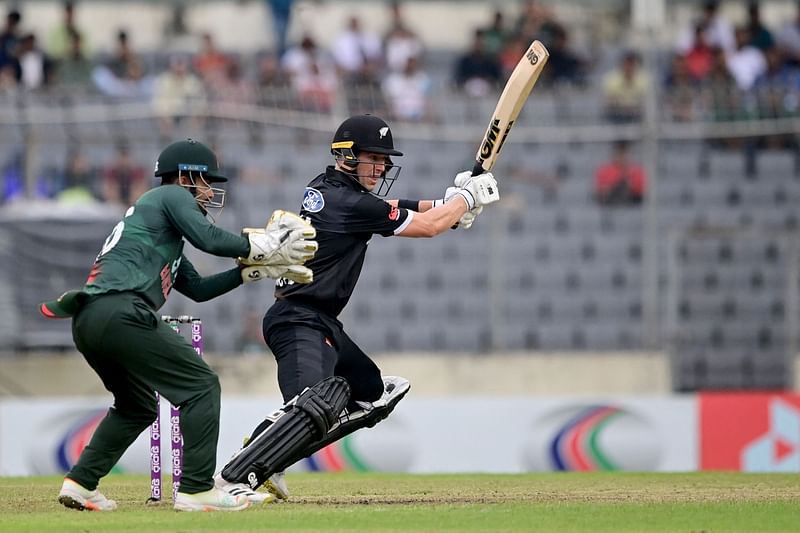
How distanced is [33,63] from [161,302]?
10.2m

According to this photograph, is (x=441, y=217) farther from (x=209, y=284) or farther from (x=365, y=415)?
(x=209, y=284)

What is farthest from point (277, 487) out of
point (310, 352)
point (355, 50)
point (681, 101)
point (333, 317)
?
point (355, 50)

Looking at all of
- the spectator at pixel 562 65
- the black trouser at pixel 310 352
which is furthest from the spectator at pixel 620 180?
the black trouser at pixel 310 352

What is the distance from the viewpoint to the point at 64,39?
17250 mm

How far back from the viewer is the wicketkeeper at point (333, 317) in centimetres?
741

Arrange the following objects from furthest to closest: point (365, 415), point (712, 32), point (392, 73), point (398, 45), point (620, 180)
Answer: point (712, 32), point (398, 45), point (392, 73), point (620, 180), point (365, 415)

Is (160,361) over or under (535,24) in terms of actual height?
under

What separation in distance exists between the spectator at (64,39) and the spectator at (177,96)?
1.02m

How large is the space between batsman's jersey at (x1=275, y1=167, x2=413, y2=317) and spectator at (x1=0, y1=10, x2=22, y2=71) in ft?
30.7

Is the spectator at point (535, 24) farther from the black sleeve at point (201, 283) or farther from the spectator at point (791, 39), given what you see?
the black sleeve at point (201, 283)

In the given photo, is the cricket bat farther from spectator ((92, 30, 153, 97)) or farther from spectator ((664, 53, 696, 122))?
spectator ((92, 30, 153, 97))

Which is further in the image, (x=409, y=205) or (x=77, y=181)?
(x=77, y=181)

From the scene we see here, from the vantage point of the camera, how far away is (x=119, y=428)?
743 centimetres

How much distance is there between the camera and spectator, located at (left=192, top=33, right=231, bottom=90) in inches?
660
